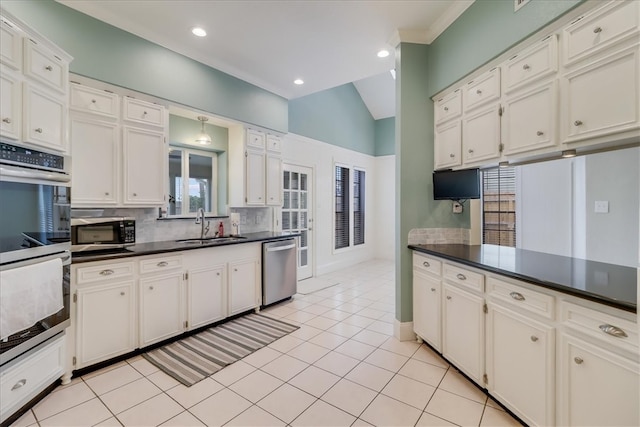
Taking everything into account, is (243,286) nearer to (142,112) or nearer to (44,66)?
(142,112)

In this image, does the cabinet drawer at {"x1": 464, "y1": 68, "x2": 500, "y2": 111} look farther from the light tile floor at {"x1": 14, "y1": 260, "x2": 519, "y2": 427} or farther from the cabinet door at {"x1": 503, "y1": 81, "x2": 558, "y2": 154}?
the light tile floor at {"x1": 14, "y1": 260, "x2": 519, "y2": 427}

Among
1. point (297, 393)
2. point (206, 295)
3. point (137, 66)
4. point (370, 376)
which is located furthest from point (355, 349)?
point (137, 66)

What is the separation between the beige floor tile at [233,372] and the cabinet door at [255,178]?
7.27 ft

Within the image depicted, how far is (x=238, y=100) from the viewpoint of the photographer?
12.9 feet

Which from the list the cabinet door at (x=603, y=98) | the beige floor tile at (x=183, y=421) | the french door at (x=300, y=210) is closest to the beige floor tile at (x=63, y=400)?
the beige floor tile at (x=183, y=421)

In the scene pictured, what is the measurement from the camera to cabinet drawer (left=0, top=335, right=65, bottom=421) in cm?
171

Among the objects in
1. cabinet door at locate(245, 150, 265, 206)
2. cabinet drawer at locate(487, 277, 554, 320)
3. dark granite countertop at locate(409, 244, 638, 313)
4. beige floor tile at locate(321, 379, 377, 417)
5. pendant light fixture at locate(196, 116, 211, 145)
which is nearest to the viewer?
dark granite countertop at locate(409, 244, 638, 313)

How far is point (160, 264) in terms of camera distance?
2.77m

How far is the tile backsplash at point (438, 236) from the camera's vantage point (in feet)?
10.0

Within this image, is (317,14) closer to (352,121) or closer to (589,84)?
(589,84)

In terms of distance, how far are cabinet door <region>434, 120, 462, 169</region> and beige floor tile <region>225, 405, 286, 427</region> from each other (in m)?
2.61

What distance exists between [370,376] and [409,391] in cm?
32

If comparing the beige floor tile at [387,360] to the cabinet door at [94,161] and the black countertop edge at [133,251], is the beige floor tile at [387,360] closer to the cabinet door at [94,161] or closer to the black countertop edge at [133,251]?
the black countertop edge at [133,251]

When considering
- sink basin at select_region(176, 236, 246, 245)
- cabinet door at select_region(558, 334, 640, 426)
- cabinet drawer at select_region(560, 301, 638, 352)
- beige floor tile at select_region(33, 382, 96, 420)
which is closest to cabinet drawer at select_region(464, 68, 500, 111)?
cabinet drawer at select_region(560, 301, 638, 352)
